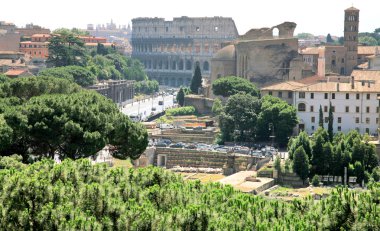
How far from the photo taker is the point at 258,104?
237 ft

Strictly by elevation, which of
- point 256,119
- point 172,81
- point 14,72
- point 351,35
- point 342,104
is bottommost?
point 172,81

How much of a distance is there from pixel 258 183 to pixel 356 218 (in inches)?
1111

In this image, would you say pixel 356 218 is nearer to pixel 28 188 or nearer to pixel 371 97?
pixel 28 188

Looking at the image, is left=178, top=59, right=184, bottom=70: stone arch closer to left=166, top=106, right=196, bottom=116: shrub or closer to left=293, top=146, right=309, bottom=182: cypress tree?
left=166, top=106, right=196, bottom=116: shrub

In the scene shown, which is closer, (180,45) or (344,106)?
(344,106)

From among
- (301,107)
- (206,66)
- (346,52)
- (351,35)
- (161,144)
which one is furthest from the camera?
(206,66)

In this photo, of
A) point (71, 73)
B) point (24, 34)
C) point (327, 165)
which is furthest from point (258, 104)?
point (24, 34)

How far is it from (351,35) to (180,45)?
3107 inches

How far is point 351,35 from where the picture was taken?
88.1 m

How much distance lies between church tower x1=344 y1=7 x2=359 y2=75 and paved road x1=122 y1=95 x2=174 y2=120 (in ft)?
65.4

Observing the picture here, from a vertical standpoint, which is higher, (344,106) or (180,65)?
(344,106)

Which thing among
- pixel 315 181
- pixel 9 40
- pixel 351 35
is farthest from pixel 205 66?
pixel 315 181

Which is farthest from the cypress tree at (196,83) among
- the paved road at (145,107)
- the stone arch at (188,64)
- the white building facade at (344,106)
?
the stone arch at (188,64)

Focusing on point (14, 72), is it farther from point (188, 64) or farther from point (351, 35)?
point (188, 64)
